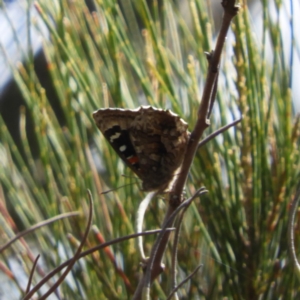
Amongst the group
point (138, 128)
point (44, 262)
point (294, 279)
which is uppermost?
point (138, 128)

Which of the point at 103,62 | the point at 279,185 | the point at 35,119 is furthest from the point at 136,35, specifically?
the point at 279,185

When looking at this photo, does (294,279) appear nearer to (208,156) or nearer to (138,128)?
(208,156)

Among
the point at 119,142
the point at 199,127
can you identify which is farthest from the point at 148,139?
the point at 199,127

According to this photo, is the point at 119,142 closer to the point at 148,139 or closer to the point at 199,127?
the point at 148,139

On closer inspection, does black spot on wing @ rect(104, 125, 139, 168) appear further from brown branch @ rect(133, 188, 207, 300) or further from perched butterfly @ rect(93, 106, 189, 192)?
brown branch @ rect(133, 188, 207, 300)

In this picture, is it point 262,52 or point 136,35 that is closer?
point 262,52

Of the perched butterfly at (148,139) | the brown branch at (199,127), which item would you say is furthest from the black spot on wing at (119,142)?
the brown branch at (199,127)

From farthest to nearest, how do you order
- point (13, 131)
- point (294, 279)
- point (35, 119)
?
point (13, 131) → point (35, 119) → point (294, 279)
